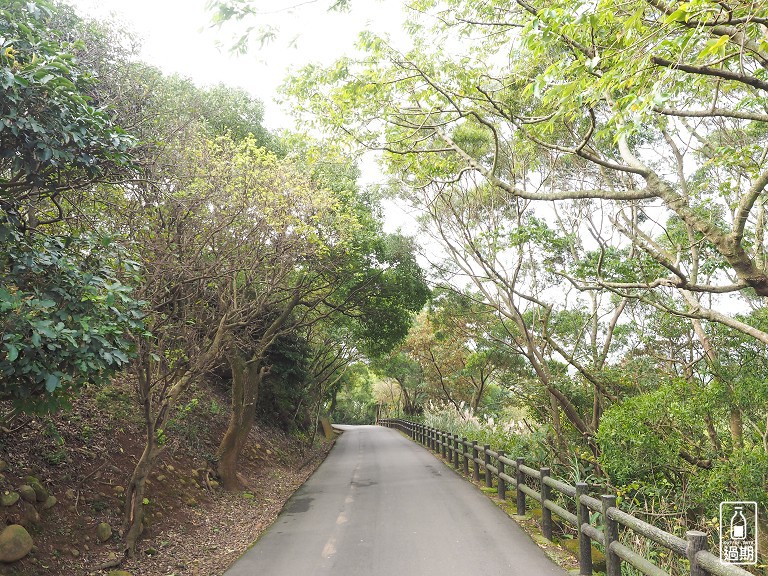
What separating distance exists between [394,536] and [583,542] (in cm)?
283

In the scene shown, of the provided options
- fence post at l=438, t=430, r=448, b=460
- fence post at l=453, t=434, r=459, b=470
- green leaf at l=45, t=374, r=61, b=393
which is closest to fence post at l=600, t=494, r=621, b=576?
green leaf at l=45, t=374, r=61, b=393

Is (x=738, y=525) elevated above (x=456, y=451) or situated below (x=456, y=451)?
above

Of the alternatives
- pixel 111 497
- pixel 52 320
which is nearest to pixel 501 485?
pixel 111 497

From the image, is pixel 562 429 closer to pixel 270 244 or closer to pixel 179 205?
pixel 270 244

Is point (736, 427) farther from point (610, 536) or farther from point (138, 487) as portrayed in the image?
point (138, 487)

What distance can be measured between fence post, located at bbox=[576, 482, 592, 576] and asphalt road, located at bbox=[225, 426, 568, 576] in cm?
25

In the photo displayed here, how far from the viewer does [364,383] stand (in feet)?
181

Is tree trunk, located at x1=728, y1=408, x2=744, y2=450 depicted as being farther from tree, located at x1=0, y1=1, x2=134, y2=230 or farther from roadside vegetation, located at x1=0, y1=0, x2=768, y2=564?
tree, located at x1=0, y1=1, x2=134, y2=230

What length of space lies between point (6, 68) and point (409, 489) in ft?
34.2

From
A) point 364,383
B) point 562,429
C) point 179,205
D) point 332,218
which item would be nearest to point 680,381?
point 562,429

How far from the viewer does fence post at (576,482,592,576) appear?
590cm

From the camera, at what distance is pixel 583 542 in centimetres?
600

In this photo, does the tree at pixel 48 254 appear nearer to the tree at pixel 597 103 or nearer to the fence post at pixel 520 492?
the tree at pixel 597 103

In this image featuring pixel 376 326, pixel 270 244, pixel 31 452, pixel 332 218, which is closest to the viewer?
pixel 31 452
